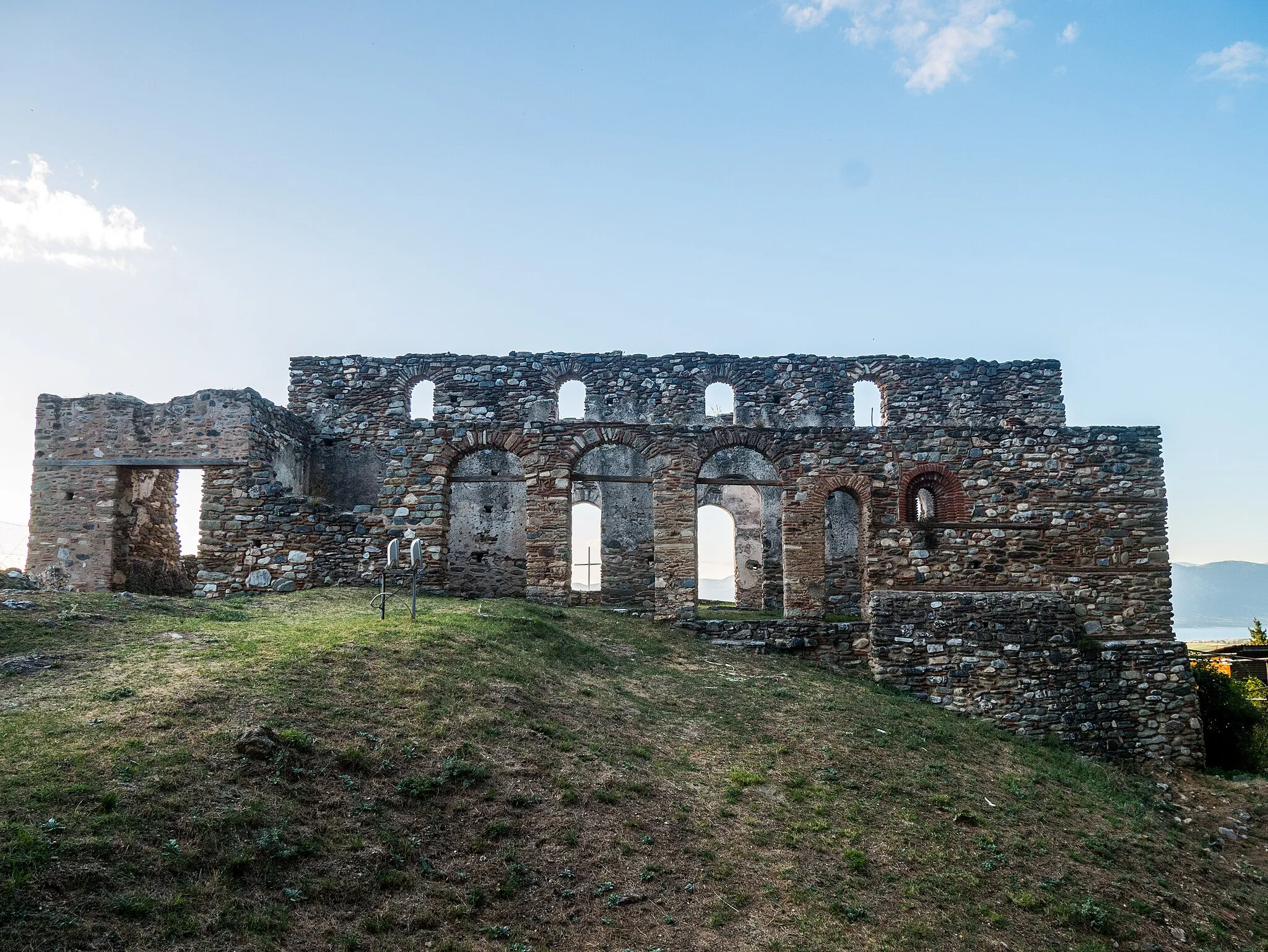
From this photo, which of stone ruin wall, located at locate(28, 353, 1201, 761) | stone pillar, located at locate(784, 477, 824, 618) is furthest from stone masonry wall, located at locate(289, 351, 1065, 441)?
stone pillar, located at locate(784, 477, 824, 618)

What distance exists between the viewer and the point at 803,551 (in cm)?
1727

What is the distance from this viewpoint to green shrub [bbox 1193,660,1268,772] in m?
15.9

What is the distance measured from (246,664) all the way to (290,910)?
401cm

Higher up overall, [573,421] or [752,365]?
[752,365]

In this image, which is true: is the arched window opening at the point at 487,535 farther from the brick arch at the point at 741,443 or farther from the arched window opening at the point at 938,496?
the arched window opening at the point at 938,496

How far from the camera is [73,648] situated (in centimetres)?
930

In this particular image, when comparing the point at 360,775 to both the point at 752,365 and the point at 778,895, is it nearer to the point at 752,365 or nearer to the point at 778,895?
the point at 778,895

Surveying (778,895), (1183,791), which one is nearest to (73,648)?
(778,895)

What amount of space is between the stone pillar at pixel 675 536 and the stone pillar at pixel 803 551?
80.7 inches

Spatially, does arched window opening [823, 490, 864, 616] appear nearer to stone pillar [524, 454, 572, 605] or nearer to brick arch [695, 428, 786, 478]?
brick arch [695, 428, 786, 478]

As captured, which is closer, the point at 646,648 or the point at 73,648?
the point at 73,648

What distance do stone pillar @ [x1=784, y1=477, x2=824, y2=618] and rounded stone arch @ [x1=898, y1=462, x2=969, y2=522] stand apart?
1902mm

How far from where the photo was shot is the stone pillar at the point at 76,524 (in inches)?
713

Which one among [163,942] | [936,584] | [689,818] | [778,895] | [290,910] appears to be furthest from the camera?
[936,584]
